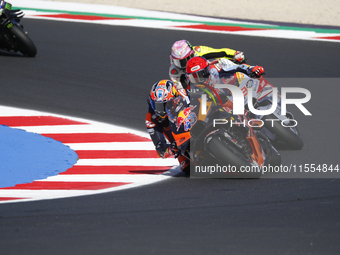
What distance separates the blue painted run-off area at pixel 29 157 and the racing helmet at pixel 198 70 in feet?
6.26

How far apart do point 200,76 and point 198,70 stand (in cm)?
9

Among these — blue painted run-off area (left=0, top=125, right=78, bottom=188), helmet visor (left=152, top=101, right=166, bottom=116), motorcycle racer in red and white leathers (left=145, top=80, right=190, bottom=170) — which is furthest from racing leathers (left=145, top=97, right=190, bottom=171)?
blue painted run-off area (left=0, top=125, right=78, bottom=188)

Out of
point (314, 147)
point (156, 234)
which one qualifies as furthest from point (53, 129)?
point (156, 234)

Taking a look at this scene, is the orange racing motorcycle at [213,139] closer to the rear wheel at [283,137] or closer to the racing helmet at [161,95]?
the racing helmet at [161,95]

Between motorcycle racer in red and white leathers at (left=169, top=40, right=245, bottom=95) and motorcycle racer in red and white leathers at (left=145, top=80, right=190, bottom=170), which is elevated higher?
motorcycle racer in red and white leathers at (left=169, top=40, right=245, bottom=95)

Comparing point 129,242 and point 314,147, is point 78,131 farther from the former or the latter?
point 129,242

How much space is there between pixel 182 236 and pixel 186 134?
2.26 meters

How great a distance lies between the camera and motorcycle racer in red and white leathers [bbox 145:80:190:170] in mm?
7328

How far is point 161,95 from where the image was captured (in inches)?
288

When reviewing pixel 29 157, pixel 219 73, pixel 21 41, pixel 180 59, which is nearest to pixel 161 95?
pixel 180 59

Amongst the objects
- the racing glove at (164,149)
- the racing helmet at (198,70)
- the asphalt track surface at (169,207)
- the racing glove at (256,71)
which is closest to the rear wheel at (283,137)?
the asphalt track surface at (169,207)

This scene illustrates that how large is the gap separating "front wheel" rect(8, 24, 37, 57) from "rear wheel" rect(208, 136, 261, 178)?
7.73 m

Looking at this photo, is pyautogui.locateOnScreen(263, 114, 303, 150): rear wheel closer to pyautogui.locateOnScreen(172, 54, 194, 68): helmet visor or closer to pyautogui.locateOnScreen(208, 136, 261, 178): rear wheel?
pyautogui.locateOnScreen(172, 54, 194, 68): helmet visor

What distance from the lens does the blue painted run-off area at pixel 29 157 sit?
7.71m
